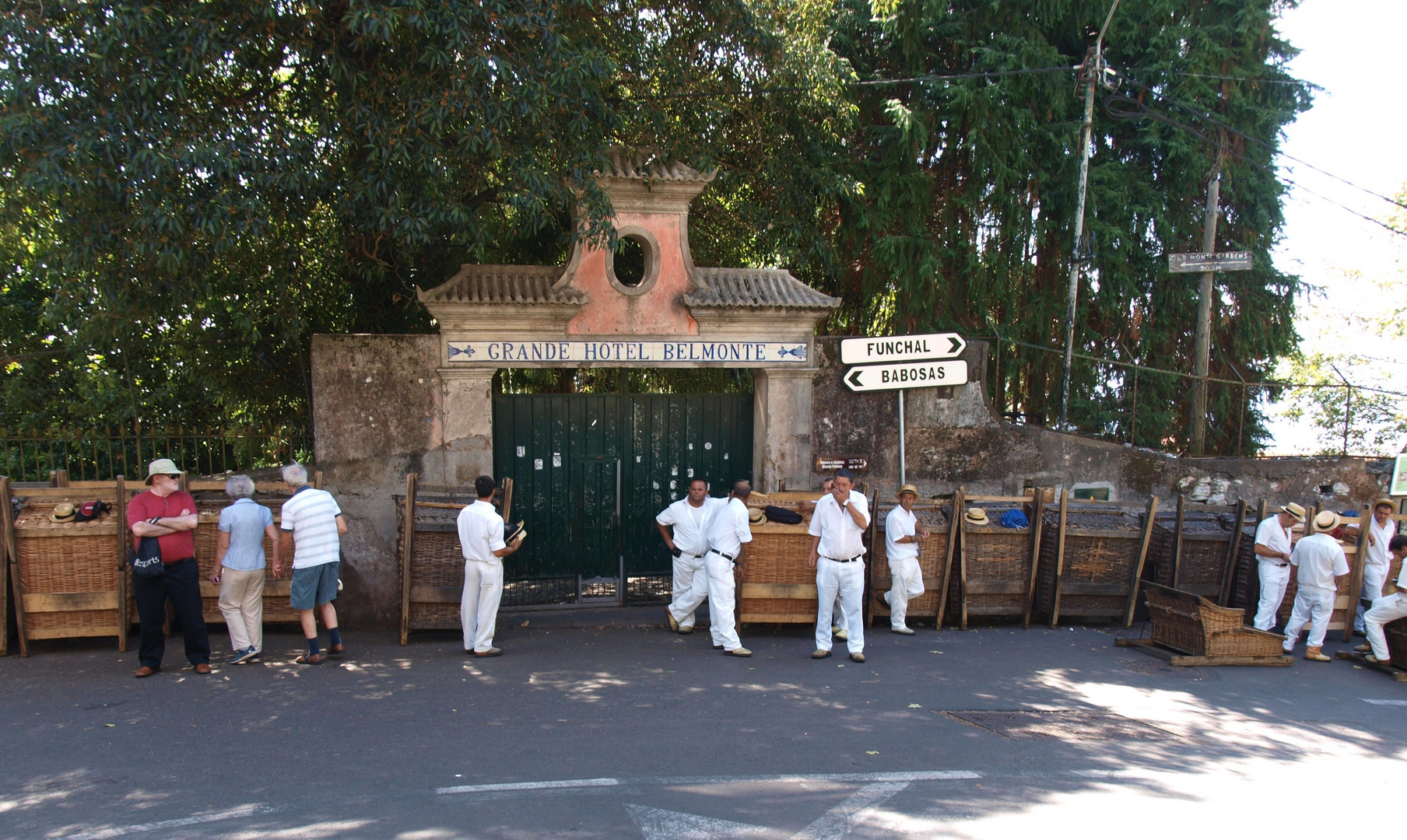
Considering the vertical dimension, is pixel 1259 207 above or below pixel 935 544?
above

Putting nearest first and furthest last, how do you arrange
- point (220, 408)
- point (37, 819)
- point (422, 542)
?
point (37, 819) → point (422, 542) → point (220, 408)

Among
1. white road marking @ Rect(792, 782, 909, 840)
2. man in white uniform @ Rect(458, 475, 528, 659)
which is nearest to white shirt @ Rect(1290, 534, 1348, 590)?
white road marking @ Rect(792, 782, 909, 840)

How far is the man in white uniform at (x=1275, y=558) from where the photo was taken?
360 inches

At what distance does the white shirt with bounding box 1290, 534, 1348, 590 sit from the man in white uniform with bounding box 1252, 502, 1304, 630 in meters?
0.25

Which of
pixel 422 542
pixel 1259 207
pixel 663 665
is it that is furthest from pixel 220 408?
pixel 1259 207

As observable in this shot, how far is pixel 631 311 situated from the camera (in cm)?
973

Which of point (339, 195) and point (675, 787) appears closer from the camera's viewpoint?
point (675, 787)

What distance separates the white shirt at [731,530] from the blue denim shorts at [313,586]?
3.33 m

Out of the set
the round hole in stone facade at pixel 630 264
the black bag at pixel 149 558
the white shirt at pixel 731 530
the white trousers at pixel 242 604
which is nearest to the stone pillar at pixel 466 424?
the white trousers at pixel 242 604

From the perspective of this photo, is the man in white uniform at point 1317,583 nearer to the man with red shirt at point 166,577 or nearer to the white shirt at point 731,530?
the white shirt at point 731,530

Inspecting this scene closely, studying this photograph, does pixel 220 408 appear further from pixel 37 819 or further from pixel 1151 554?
pixel 1151 554

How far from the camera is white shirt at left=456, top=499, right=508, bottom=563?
7.92m

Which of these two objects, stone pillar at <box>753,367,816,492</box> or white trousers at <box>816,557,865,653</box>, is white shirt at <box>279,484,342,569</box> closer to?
white trousers at <box>816,557,865,653</box>

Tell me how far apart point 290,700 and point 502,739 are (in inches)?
72.6
